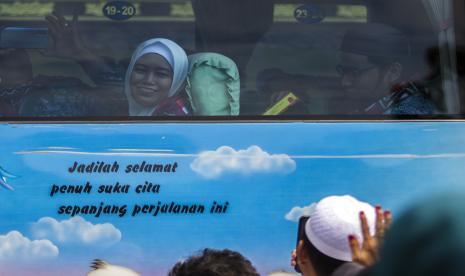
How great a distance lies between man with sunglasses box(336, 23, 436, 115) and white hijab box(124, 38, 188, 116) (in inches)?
29.8

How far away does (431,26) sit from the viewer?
3920 mm

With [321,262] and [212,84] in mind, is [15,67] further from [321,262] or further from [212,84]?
[321,262]

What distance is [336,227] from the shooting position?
8.95ft

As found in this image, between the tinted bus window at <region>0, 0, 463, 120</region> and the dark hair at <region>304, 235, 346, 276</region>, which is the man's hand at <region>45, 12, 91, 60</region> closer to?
the tinted bus window at <region>0, 0, 463, 120</region>

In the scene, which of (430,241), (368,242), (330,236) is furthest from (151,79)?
(430,241)

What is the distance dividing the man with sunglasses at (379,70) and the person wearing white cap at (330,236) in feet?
3.63

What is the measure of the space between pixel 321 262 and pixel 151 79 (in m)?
1.49

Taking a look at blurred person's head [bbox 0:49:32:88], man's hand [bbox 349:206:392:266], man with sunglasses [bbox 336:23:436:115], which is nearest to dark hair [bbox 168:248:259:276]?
man with sunglasses [bbox 336:23:436:115]

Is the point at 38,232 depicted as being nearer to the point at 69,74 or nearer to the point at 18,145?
the point at 18,145

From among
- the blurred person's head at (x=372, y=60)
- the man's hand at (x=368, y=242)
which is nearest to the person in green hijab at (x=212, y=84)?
the blurred person's head at (x=372, y=60)

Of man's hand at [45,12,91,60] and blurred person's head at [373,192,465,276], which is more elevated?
man's hand at [45,12,91,60]

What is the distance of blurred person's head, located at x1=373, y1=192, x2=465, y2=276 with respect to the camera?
4.84 ft

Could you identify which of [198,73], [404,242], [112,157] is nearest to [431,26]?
[198,73]

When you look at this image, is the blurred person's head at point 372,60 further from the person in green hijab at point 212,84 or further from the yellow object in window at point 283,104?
the person in green hijab at point 212,84
